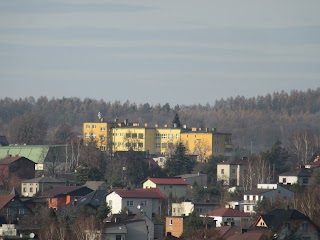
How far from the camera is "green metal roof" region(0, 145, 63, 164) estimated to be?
82688 mm

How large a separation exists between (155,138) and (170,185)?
26004 mm

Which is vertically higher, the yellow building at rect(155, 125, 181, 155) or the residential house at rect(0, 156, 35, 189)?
the yellow building at rect(155, 125, 181, 155)

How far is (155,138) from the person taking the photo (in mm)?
94562

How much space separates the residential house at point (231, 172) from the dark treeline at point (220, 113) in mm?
38002

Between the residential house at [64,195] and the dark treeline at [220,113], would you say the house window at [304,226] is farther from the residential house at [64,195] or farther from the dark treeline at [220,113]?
the dark treeline at [220,113]

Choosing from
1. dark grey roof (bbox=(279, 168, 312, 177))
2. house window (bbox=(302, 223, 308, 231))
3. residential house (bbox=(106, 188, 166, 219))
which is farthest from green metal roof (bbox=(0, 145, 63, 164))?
house window (bbox=(302, 223, 308, 231))

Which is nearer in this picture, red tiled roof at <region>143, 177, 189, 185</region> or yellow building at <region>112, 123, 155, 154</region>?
red tiled roof at <region>143, 177, 189, 185</region>

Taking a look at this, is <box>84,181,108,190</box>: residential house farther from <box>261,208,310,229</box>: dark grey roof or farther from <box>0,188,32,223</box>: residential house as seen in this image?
<box>261,208,310,229</box>: dark grey roof

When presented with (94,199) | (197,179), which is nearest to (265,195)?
(94,199)

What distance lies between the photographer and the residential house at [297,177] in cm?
6912

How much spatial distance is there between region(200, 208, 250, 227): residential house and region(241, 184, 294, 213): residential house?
150 inches

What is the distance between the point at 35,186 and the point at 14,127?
36.5 metres

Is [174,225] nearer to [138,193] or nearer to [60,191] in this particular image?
[138,193]

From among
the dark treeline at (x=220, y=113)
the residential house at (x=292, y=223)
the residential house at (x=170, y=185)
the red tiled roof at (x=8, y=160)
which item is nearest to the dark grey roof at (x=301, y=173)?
the residential house at (x=170, y=185)
